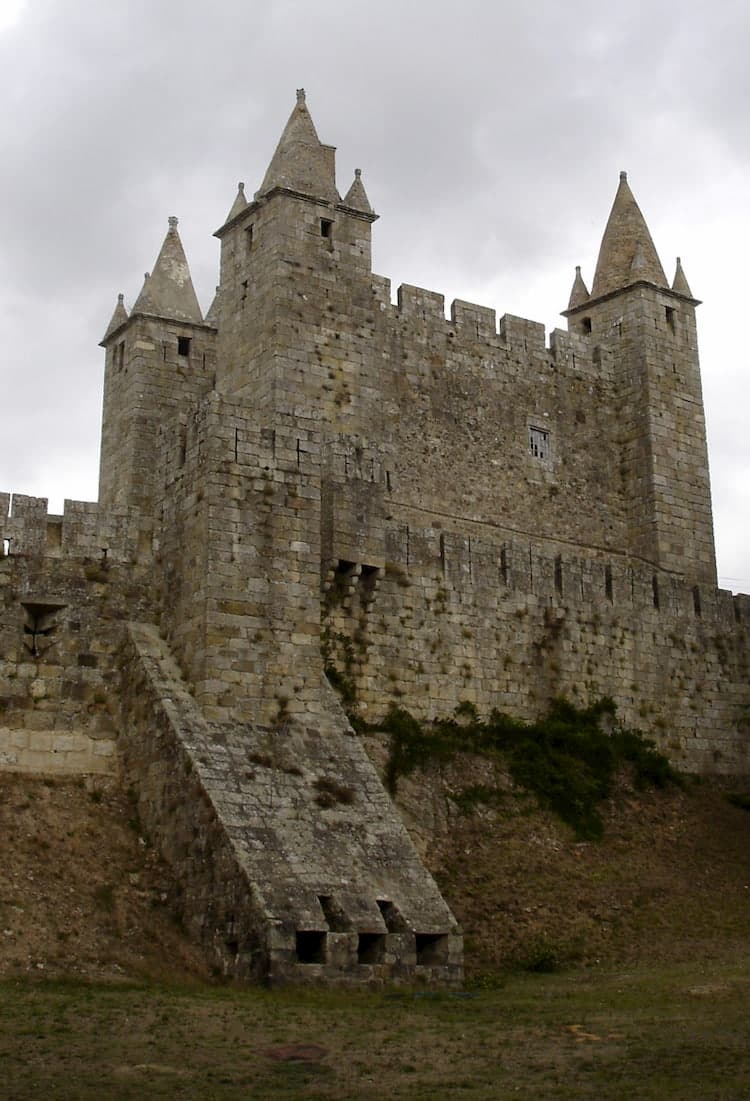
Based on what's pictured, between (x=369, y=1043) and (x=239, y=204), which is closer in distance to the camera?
(x=369, y=1043)

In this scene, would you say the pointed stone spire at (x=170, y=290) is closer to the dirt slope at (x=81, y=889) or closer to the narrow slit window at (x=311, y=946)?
the dirt slope at (x=81, y=889)

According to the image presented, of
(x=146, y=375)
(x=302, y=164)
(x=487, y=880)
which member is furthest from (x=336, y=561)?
(x=146, y=375)

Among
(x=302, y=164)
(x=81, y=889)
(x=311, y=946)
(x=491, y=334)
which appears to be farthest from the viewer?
(x=491, y=334)

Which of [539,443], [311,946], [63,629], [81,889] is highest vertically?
[539,443]

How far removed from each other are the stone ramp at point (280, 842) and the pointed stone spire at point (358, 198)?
11.7 meters

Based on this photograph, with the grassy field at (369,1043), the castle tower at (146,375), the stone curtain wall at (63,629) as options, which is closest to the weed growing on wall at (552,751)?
the stone curtain wall at (63,629)

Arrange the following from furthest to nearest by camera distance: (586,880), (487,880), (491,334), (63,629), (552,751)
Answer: (491,334) < (552,751) < (586,880) < (487,880) < (63,629)

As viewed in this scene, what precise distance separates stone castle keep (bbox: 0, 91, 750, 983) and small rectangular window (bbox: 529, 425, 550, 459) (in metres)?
0.07

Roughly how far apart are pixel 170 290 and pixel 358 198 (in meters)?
6.25

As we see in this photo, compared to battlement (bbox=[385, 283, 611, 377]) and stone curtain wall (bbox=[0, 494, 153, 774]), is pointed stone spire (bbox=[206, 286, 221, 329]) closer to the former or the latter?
battlement (bbox=[385, 283, 611, 377])

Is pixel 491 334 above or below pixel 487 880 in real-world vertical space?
above

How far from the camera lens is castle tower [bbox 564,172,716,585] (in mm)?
36156

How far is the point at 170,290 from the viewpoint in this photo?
121 feet

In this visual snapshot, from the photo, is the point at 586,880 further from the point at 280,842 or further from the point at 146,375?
the point at 146,375
